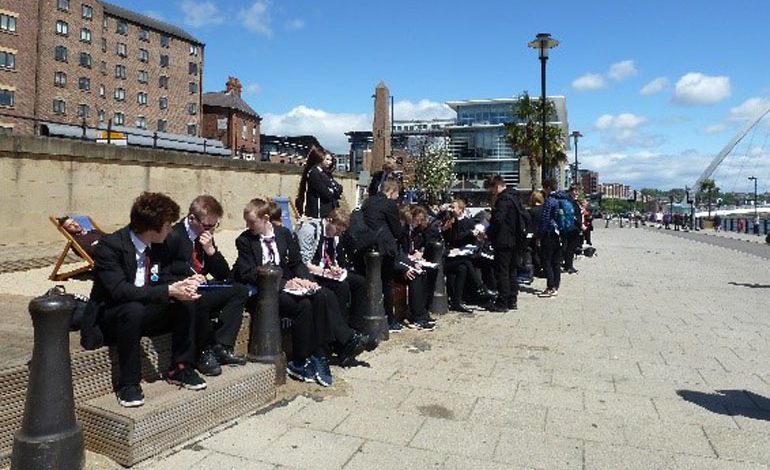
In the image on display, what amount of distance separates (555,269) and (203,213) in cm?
737

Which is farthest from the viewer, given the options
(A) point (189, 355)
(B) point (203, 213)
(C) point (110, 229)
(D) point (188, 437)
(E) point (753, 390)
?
(C) point (110, 229)

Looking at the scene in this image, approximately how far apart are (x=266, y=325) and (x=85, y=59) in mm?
59701

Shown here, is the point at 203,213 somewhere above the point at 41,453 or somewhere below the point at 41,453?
above

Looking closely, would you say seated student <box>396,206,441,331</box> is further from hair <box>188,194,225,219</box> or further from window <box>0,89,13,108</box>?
window <box>0,89,13,108</box>

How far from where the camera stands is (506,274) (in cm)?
866

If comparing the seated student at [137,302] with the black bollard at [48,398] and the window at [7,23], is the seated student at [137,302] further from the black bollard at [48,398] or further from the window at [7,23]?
the window at [7,23]

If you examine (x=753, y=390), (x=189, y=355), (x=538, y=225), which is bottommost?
(x=753, y=390)

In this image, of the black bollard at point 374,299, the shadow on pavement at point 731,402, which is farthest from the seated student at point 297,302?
the shadow on pavement at point 731,402

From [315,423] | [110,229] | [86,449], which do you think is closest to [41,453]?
[86,449]

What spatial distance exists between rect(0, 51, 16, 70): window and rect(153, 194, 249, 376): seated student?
51.4 metres

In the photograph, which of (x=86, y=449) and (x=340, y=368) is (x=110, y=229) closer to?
(x=340, y=368)

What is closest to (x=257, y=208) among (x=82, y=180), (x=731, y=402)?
(x=731, y=402)

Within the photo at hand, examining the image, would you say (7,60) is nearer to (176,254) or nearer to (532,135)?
(532,135)

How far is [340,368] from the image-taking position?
17.9ft
